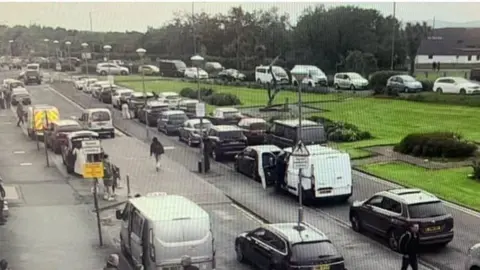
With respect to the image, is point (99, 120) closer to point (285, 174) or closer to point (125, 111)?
point (125, 111)

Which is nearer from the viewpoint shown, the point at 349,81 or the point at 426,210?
the point at 426,210

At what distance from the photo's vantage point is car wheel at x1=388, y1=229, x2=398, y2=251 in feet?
10.6

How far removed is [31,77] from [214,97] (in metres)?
2.78

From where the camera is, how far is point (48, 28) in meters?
3.61

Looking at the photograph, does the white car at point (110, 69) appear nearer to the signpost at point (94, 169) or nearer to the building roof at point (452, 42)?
the signpost at point (94, 169)

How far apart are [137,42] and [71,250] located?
1.66 m

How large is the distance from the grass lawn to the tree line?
105 centimetres

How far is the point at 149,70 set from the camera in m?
5.11

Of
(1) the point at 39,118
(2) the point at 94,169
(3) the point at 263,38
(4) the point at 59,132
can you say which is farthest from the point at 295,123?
(2) the point at 94,169

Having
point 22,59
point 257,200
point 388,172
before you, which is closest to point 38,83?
point 22,59

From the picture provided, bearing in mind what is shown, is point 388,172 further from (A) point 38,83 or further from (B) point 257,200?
(A) point 38,83

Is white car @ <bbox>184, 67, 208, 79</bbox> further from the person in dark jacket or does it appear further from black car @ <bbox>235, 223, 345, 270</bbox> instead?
the person in dark jacket

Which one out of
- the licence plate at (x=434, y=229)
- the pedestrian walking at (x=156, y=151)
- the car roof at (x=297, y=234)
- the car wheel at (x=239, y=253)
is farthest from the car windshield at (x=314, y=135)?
the car roof at (x=297, y=234)

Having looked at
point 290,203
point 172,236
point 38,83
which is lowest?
point 290,203
